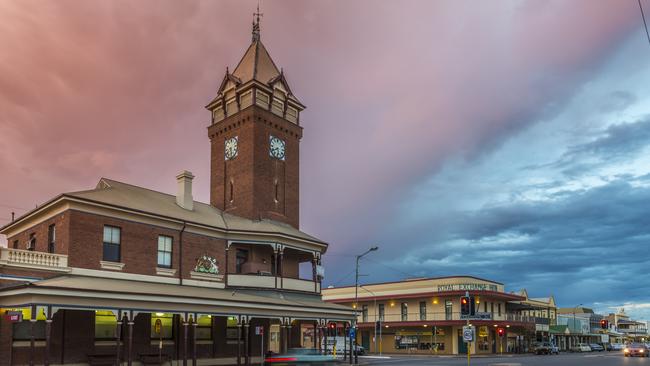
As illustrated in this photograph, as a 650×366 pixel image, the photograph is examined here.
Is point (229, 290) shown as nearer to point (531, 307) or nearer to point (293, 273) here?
point (293, 273)

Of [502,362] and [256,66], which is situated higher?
[256,66]

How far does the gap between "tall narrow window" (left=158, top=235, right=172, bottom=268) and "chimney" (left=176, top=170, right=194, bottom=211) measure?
5.31 meters

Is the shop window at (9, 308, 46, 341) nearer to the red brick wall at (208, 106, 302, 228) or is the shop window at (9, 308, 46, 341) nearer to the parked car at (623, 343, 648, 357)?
the red brick wall at (208, 106, 302, 228)

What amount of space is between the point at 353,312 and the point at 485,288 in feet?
105

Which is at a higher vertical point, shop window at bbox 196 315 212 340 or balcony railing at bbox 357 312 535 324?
shop window at bbox 196 315 212 340

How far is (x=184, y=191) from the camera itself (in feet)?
136

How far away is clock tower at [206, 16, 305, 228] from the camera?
1877 inches

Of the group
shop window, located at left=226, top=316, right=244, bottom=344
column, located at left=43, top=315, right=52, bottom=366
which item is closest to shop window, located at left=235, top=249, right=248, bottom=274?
shop window, located at left=226, top=316, right=244, bottom=344

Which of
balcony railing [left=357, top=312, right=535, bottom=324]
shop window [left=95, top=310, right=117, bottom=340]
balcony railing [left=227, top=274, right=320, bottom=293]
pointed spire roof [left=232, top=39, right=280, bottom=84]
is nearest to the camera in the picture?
shop window [left=95, top=310, right=117, bottom=340]

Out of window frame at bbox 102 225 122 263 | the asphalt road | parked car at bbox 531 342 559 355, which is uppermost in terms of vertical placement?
window frame at bbox 102 225 122 263

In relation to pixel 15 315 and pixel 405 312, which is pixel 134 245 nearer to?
pixel 15 315

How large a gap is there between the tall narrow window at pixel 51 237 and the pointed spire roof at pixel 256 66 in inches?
863

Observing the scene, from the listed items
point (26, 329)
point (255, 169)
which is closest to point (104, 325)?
point (26, 329)

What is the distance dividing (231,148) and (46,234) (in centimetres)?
1962
